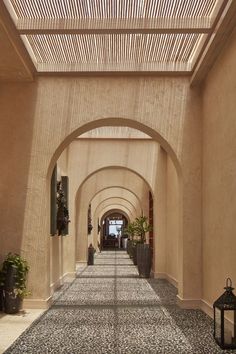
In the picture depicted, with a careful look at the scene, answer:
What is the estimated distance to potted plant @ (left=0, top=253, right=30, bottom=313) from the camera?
8.96 meters

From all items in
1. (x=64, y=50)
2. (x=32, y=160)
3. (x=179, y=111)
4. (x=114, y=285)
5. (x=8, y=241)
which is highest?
(x=64, y=50)

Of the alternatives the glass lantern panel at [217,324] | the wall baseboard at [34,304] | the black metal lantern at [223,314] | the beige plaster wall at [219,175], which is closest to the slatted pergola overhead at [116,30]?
the beige plaster wall at [219,175]

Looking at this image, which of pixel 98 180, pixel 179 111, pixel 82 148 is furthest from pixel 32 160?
pixel 98 180

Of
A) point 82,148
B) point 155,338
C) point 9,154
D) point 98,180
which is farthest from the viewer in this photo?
point 98,180

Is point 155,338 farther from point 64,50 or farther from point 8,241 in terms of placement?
point 64,50

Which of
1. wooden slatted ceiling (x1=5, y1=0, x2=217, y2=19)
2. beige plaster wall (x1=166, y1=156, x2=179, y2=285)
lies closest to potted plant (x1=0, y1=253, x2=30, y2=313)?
wooden slatted ceiling (x1=5, y1=0, x2=217, y2=19)

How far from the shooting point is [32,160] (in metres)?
9.83

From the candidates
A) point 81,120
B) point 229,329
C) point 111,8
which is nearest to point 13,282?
point 81,120

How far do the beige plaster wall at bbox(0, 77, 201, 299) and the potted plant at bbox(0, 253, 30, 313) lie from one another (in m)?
0.65

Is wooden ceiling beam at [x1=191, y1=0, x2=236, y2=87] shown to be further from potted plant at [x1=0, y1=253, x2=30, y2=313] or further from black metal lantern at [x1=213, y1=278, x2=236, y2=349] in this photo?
potted plant at [x1=0, y1=253, x2=30, y2=313]

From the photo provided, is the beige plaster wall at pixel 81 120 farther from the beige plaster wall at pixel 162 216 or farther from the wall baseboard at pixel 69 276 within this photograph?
the beige plaster wall at pixel 162 216

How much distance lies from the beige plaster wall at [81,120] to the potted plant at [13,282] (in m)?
0.65

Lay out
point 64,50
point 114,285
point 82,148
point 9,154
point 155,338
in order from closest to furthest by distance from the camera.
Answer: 1. point 155,338
2. point 64,50
3. point 9,154
4. point 114,285
5. point 82,148

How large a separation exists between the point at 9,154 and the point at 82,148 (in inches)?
265
